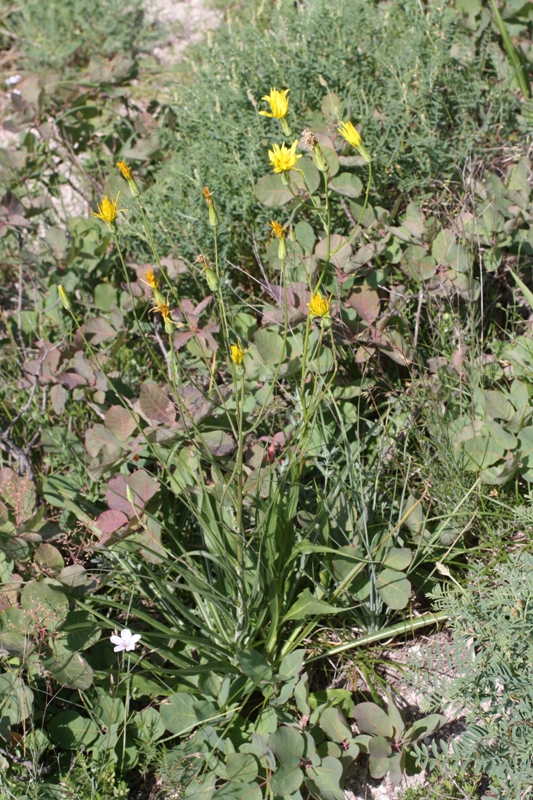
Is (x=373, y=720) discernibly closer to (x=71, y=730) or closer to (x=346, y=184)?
(x=71, y=730)

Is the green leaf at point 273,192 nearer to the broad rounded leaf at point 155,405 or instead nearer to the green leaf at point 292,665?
the broad rounded leaf at point 155,405

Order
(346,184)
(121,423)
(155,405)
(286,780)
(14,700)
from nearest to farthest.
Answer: (286,780) < (14,700) < (155,405) < (121,423) < (346,184)

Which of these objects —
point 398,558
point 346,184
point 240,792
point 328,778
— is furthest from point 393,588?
point 346,184

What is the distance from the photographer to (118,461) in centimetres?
183

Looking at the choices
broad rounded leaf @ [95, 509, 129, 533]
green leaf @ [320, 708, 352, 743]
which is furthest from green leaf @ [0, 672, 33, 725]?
green leaf @ [320, 708, 352, 743]

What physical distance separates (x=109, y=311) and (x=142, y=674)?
1.16m

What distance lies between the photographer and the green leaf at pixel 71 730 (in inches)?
66.1

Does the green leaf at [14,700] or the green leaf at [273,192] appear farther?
the green leaf at [273,192]

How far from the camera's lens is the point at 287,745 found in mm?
Result: 1521

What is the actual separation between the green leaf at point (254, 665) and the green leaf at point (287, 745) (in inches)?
4.8

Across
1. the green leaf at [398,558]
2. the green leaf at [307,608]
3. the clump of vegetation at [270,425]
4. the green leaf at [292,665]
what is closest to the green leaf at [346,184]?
the clump of vegetation at [270,425]

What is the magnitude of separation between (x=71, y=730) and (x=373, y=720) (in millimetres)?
686

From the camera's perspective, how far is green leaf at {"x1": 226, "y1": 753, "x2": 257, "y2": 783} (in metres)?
1.53

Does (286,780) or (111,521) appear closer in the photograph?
(286,780)
